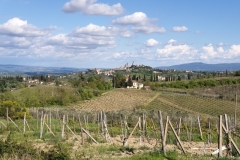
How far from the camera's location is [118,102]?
4809 cm

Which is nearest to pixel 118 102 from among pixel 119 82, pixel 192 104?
pixel 192 104

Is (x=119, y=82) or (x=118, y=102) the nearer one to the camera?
(x=118, y=102)

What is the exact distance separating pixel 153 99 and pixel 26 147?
39.6 meters

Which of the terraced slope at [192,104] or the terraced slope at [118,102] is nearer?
the terraced slope at [192,104]

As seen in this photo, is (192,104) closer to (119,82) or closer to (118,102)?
(118,102)

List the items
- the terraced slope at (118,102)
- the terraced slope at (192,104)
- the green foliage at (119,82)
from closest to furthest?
the terraced slope at (192,104) < the terraced slope at (118,102) < the green foliage at (119,82)

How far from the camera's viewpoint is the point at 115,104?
47000 millimetres

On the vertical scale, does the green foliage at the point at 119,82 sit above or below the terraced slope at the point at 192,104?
above

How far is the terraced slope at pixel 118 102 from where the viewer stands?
149 feet

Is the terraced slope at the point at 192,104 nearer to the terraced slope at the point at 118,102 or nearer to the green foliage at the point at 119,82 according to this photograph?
the terraced slope at the point at 118,102

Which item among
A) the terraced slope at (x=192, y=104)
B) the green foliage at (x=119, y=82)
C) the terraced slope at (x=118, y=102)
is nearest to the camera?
the terraced slope at (x=192, y=104)

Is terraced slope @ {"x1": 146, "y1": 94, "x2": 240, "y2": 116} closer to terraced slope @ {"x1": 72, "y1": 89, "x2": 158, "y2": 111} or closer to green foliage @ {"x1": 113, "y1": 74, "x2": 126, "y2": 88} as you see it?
terraced slope @ {"x1": 72, "y1": 89, "x2": 158, "y2": 111}

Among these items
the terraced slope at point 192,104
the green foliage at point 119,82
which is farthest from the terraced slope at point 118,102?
the green foliage at point 119,82

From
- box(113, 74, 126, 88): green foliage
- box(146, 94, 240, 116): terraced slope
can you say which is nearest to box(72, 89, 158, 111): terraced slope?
box(146, 94, 240, 116): terraced slope
